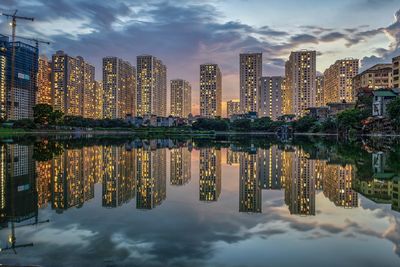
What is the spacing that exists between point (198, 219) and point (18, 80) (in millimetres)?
193184

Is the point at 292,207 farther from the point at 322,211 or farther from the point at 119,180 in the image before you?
the point at 119,180

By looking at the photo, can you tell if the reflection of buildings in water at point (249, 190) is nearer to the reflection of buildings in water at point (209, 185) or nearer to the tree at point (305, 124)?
the reflection of buildings in water at point (209, 185)

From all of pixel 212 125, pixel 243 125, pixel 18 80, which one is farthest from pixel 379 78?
pixel 18 80

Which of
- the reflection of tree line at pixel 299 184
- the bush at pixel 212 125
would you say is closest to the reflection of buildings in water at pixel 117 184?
the reflection of tree line at pixel 299 184

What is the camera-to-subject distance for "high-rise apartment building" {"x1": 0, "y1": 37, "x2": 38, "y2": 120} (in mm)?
173500

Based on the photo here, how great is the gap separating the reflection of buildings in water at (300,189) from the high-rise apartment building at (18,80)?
551 ft

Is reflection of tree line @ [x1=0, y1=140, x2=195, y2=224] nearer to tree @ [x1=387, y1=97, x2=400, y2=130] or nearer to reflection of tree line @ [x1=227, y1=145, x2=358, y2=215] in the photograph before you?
reflection of tree line @ [x1=227, y1=145, x2=358, y2=215]

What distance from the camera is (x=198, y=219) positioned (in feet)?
37.7

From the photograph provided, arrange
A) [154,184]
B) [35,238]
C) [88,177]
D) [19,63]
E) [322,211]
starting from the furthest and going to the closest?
[19,63] → [88,177] → [154,184] → [322,211] → [35,238]

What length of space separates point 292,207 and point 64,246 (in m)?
7.99

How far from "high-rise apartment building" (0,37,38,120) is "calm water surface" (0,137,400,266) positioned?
168609 mm

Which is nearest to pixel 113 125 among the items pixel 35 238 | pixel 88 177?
pixel 88 177

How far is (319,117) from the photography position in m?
154

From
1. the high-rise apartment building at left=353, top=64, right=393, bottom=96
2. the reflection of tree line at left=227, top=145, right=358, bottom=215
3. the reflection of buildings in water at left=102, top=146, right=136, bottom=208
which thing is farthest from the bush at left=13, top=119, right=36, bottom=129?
the high-rise apartment building at left=353, top=64, right=393, bottom=96
